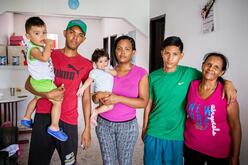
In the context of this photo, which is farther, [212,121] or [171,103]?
[171,103]

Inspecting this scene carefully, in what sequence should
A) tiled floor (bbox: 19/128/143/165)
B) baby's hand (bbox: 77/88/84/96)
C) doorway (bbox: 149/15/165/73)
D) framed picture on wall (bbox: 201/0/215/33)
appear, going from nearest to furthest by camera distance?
baby's hand (bbox: 77/88/84/96), framed picture on wall (bbox: 201/0/215/33), tiled floor (bbox: 19/128/143/165), doorway (bbox: 149/15/165/73)

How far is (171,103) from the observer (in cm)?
158

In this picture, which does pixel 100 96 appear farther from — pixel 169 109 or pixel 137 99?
pixel 169 109

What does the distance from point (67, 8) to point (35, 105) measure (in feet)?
8.67

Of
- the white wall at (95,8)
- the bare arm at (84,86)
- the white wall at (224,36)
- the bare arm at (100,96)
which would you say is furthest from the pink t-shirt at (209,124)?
the white wall at (95,8)

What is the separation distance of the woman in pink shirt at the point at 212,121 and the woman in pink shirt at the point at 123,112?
350mm

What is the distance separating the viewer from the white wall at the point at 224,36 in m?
2.23

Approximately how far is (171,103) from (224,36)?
4.47 feet

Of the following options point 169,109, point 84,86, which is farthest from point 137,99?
point 84,86

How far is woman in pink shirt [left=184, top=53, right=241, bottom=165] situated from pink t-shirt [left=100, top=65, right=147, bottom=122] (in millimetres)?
363

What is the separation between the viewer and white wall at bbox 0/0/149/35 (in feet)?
12.5

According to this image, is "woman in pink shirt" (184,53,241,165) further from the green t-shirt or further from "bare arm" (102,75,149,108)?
"bare arm" (102,75,149,108)

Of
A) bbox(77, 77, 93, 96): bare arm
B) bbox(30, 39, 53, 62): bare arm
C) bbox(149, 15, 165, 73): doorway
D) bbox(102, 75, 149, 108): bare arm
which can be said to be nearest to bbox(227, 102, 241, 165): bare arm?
bbox(102, 75, 149, 108): bare arm

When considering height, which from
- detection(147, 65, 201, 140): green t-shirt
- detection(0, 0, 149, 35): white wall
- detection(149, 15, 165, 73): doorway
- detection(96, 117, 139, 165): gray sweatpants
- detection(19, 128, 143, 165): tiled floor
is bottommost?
detection(19, 128, 143, 165): tiled floor
